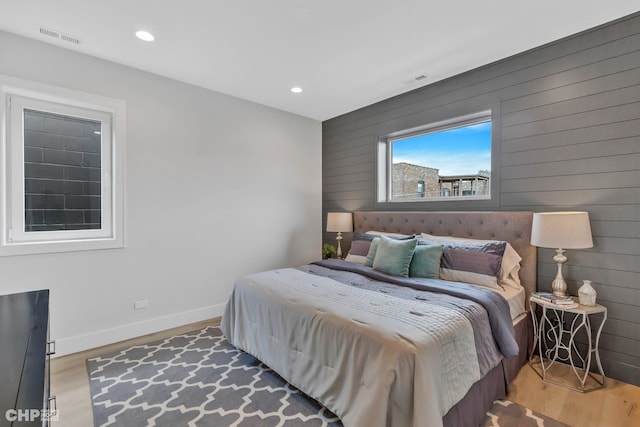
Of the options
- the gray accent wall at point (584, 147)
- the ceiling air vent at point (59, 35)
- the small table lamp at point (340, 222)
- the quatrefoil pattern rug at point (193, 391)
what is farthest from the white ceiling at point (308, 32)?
the quatrefoil pattern rug at point (193, 391)

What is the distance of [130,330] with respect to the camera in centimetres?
300

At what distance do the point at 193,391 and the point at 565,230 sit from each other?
290 cm

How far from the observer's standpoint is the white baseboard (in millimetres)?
2682

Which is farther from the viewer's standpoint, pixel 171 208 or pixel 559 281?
pixel 171 208

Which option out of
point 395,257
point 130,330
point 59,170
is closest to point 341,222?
point 395,257

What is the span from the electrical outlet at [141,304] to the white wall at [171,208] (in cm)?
5

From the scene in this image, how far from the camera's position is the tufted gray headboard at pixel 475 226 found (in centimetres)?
263

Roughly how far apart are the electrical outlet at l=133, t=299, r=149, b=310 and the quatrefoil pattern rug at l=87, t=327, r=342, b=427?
0.41 metres

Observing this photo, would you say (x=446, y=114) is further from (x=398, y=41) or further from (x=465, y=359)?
(x=465, y=359)

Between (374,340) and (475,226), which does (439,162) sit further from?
(374,340)

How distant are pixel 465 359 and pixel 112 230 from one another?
3.23 m

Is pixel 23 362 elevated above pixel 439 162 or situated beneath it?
situated beneath

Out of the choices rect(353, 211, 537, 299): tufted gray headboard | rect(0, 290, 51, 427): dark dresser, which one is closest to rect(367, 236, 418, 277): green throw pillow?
rect(353, 211, 537, 299): tufted gray headboard

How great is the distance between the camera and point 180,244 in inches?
131
